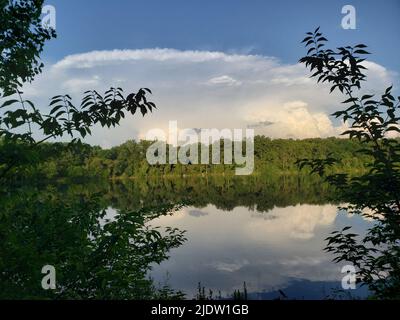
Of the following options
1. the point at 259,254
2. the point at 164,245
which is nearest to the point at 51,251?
the point at 164,245

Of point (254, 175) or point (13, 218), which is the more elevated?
point (254, 175)

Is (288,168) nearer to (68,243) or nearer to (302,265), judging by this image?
(302,265)

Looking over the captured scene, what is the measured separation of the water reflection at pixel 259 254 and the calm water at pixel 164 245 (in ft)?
0.21

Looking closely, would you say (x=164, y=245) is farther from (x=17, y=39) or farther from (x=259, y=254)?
(x=259, y=254)

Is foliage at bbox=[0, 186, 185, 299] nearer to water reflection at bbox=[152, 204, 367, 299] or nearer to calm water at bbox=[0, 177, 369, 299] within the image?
calm water at bbox=[0, 177, 369, 299]

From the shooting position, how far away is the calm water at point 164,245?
3.79 metres

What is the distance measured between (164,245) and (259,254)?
60.0ft

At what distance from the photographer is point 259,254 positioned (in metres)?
23.0

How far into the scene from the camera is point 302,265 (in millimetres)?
19906

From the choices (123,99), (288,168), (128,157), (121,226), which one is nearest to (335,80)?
(123,99)

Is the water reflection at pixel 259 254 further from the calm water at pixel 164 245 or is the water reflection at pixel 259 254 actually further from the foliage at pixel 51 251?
the foliage at pixel 51 251
